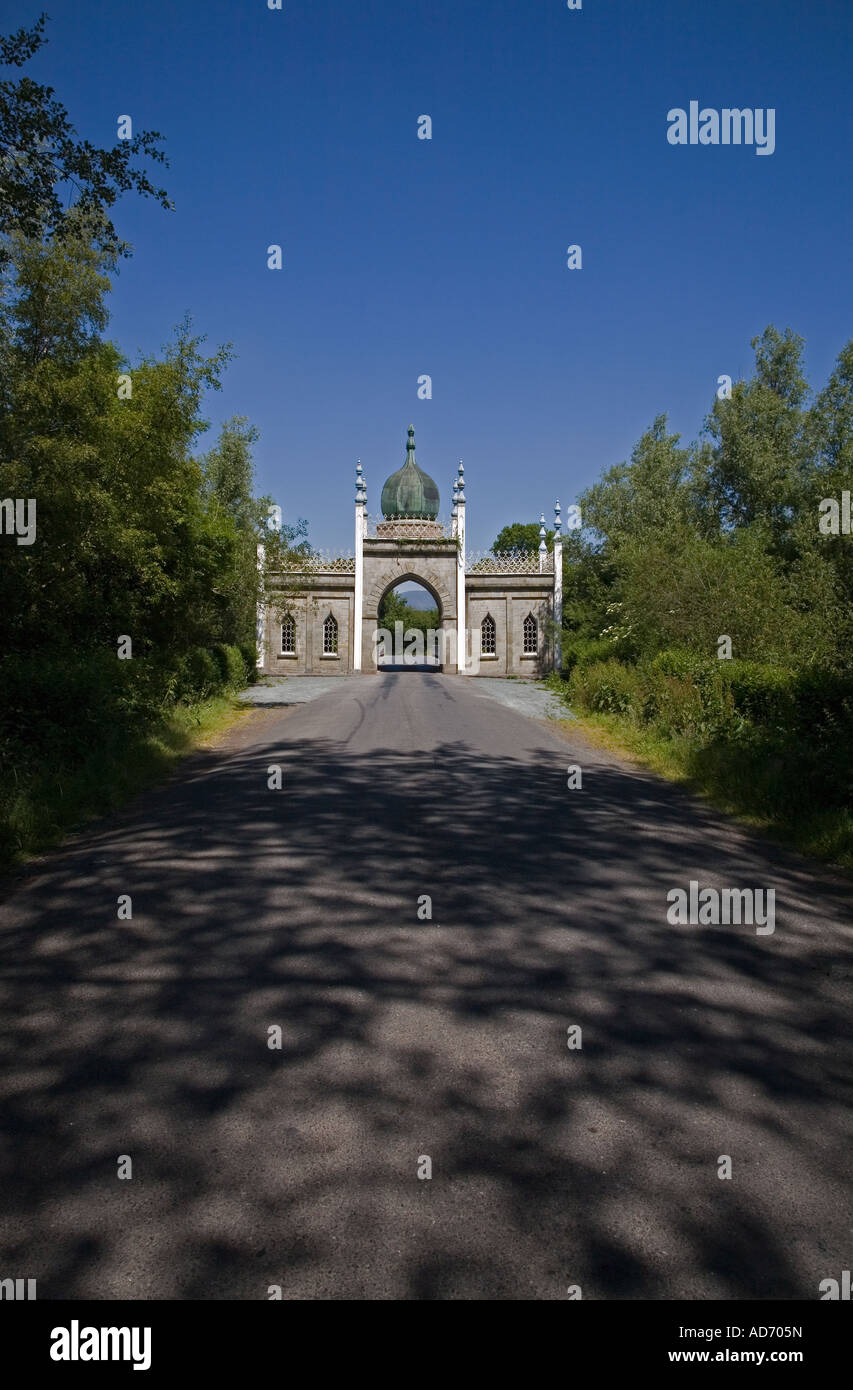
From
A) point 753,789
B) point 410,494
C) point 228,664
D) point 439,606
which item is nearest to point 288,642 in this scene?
point 439,606

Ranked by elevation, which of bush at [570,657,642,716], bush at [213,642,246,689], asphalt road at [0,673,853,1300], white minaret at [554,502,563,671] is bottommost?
asphalt road at [0,673,853,1300]

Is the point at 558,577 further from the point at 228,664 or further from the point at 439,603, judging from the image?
the point at 228,664

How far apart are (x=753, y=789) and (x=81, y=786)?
24.7 feet

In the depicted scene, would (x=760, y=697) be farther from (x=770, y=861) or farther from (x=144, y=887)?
(x=144, y=887)

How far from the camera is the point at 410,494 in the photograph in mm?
59562

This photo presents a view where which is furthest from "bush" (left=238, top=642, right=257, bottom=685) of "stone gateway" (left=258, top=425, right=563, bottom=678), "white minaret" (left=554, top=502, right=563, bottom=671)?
"white minaret" (left=554, top=502, right=563, bottom=671)

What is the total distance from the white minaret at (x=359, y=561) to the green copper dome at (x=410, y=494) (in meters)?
5.12

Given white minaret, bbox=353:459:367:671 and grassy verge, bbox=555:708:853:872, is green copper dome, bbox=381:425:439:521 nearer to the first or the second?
white minaret, bbox=353:459:367:671

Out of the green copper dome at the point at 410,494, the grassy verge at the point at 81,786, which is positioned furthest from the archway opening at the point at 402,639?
the grassy verge at the point at 81,786

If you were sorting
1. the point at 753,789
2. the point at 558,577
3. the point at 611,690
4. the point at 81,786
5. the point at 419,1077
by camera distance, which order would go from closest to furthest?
the point at 419,1077 < the point at 81,786 < the point at 753,789 < the point at 611,690 < the point at 558,577

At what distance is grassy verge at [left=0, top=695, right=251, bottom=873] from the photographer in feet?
27.3

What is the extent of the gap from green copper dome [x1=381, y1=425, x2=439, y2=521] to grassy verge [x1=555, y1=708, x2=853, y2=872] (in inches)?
1754
